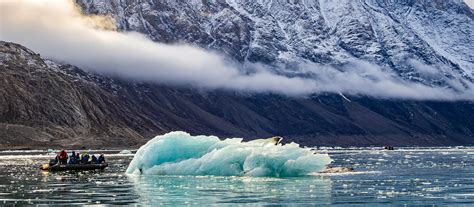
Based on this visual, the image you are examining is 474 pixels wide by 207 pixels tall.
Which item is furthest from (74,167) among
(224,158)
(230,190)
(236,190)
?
(236,190)

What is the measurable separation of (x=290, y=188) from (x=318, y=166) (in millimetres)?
19281

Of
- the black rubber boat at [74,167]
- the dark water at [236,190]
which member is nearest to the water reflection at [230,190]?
the dark water at [236,190]

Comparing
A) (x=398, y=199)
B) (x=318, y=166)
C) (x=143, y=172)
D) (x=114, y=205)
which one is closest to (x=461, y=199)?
(x=398, y=199)

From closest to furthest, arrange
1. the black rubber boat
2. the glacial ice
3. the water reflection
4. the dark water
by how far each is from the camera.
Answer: the dark water
the water reflection
the glacial ice
the black rubber boat

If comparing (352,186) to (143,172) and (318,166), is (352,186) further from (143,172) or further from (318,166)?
(143,172)

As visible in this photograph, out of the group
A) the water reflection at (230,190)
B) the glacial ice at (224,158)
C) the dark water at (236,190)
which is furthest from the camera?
the glacial ice at (224,158)

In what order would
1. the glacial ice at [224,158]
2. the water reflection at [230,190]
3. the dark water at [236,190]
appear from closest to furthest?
the dark water at [236,190]
the water reflection at [230,190]
the glacial ice at [224,158]

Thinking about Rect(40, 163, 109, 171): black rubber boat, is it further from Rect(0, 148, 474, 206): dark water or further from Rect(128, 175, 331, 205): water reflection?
Rect(128, 175, 331, 205): water reflection

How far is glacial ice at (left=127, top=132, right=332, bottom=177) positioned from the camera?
81562 mm

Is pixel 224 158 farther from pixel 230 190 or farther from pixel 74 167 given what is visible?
pixel 74 167

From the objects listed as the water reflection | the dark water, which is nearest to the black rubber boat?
the dark water

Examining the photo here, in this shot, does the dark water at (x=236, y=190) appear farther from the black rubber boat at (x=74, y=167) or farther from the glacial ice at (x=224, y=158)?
the black rubber boat at (x=74, y=167)

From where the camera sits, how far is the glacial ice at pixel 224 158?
81.6 m

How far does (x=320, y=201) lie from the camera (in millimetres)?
54406
